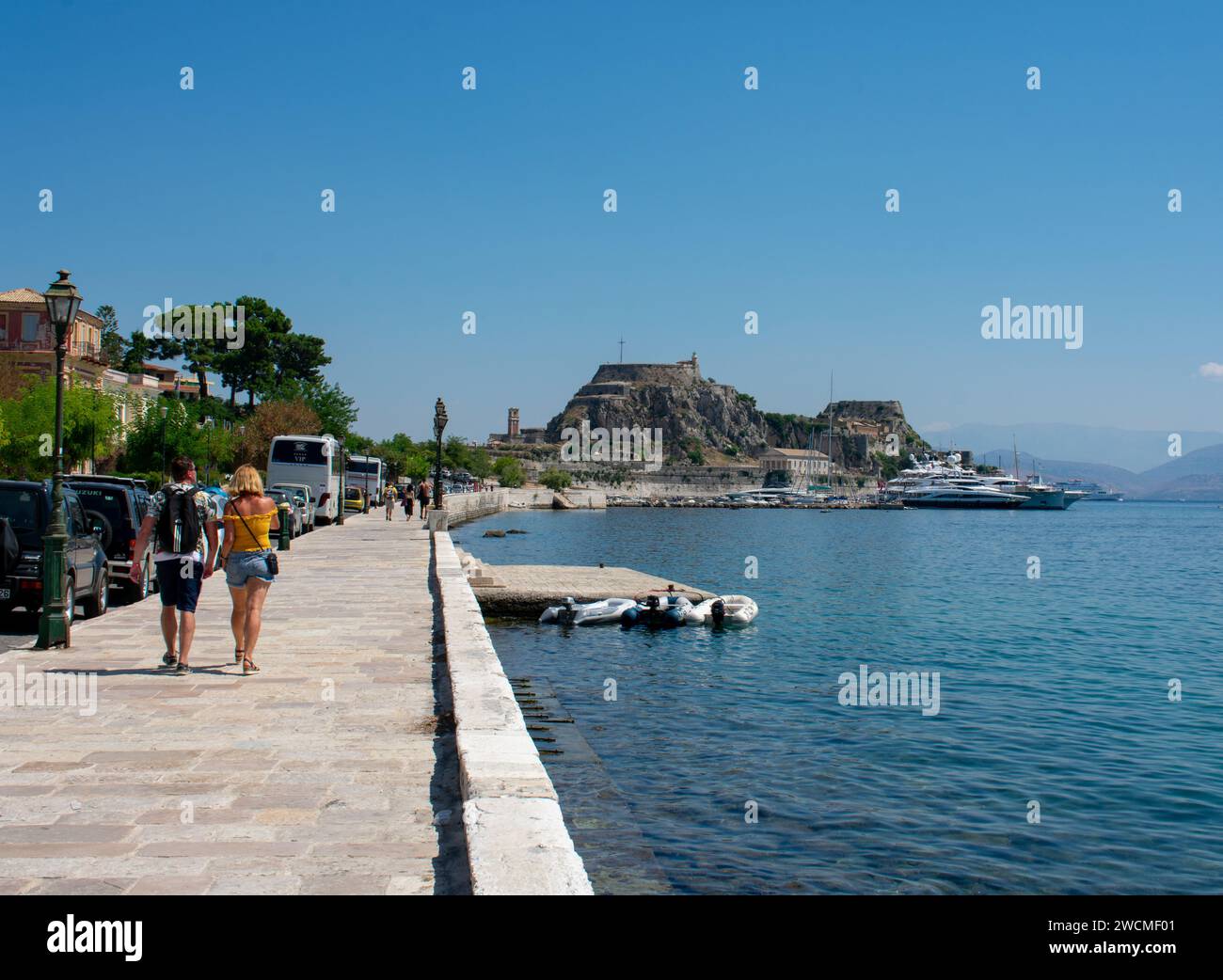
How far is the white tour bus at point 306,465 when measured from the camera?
41656 mm

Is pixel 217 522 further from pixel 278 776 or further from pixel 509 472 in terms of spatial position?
pixel 509 472

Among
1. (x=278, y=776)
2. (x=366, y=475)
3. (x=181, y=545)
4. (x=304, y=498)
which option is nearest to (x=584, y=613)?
(x=181, y=545)

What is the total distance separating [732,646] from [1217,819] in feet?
39.4

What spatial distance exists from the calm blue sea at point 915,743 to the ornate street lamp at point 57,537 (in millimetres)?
5123

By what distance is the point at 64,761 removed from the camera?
278 inches

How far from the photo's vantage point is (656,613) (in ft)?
82.2

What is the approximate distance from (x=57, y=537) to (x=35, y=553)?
99.3 inches

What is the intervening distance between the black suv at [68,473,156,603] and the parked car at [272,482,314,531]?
1979 cm

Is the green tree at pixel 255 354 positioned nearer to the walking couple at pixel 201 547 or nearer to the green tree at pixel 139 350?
the green tree at pixel 139 350

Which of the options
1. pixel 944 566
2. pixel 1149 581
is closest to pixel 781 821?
pixel 1149 581

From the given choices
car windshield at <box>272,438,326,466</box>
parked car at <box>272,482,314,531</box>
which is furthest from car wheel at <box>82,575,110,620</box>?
car windshield at <box>272,438,326,466</box>

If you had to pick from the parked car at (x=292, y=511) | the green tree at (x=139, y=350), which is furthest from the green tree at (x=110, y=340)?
the parked car at (x=292, y=511)

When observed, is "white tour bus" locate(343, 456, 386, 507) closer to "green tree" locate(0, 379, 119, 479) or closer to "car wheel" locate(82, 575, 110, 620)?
"green tree" locate(0, 379, 119, 479)
